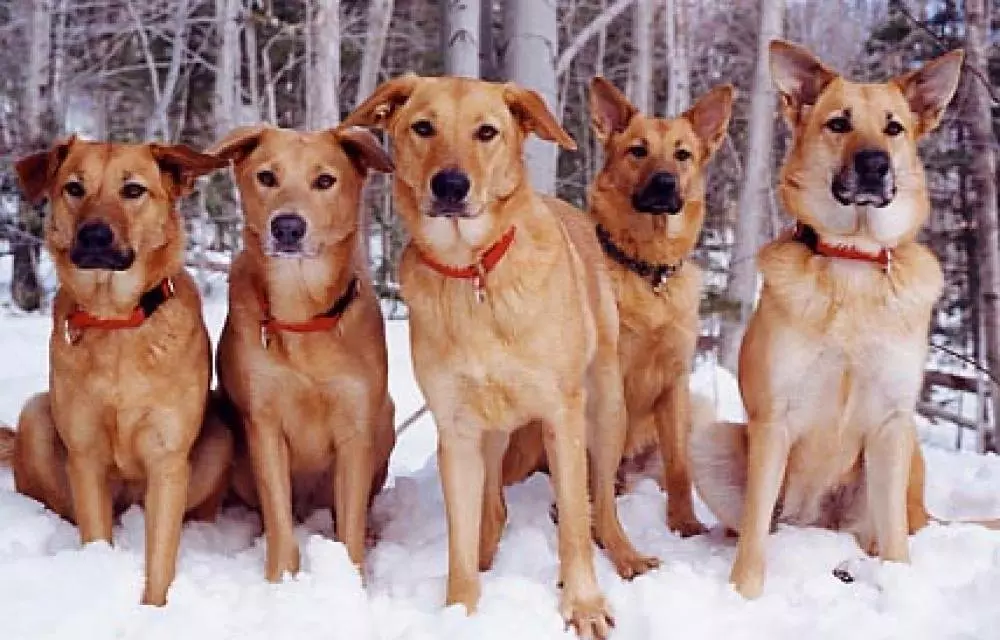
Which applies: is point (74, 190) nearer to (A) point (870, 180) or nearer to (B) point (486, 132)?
(B) point (486, 132)

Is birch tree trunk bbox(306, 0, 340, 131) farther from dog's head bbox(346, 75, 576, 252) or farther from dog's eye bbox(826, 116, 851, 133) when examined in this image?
dog's eye bbox(826, 116, 851, 133)

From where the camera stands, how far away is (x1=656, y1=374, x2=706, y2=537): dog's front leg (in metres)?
4.18

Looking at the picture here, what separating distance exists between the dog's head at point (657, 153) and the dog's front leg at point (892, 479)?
132 centimetres

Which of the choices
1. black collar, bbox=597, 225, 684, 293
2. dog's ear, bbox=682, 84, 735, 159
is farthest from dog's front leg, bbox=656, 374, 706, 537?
dog's ear, bbox=682, 84, 735, 159

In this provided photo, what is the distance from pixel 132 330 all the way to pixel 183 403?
31 cm

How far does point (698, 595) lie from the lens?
327 cm

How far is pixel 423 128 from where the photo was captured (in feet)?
10.6

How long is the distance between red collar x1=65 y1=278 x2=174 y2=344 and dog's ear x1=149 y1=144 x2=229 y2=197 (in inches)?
16.3

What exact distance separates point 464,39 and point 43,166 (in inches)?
91.1

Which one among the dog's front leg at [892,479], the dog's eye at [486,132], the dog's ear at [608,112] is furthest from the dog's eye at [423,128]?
the dog's front leg at [892,479]

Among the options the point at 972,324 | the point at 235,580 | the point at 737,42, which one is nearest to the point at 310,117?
the point at 235,580

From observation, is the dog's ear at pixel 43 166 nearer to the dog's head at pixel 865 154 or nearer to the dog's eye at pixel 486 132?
the dog's eye at pixel 486 132

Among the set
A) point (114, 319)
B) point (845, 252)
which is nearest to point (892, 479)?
point (845, 252)

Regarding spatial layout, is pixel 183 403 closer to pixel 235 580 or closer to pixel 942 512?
pixel 235 580
